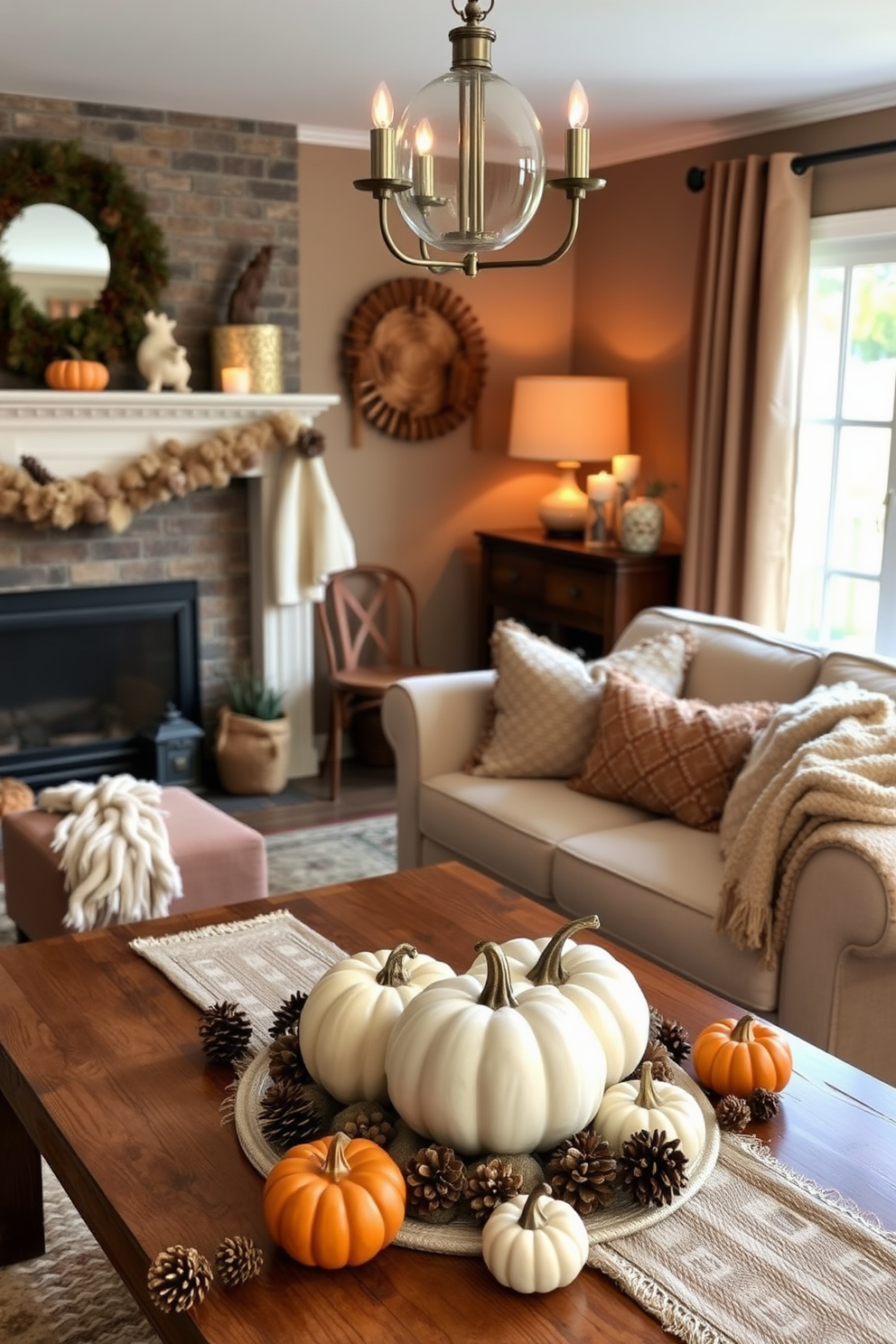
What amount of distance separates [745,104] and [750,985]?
3060mm

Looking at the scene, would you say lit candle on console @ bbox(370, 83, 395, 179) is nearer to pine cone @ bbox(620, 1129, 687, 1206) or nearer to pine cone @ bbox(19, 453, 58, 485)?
pine cone @ bbox(620, 1129, 687, 1206)

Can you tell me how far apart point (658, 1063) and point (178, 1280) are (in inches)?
26.6

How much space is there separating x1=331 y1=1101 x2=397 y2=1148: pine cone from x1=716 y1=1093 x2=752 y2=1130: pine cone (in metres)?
0.42

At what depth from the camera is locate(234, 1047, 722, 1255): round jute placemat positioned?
4.66 feet

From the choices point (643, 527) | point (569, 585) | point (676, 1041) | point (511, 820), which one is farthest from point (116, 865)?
point (643, 527)

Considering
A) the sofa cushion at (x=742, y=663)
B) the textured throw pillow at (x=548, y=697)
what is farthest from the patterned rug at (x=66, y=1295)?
the sofa cushion at (x=742, y=663)

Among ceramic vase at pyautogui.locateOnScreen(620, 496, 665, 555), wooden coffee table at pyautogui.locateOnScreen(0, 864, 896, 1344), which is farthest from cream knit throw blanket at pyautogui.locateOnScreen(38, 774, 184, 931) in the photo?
ceramic vase at pyautogui.locateOnScreen(620, 496, 665, 555)

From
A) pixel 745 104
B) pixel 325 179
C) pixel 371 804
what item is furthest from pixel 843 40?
pixel 371 804

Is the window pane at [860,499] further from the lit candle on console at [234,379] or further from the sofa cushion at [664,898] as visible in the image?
the lit candle on console at [234,379]

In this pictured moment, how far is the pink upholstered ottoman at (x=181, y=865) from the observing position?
3072mm

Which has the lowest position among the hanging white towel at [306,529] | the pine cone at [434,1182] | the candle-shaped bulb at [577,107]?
the pine cone at [434,1182]

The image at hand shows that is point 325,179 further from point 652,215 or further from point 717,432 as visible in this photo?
point 717,432

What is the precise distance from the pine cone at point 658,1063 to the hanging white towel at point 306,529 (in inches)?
131

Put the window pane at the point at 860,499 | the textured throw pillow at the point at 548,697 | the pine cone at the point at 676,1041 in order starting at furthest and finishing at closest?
the window pane at the point at 860,499
the textured throw pillow at the point at 548,697
the pine cone at the point at 676,1041
